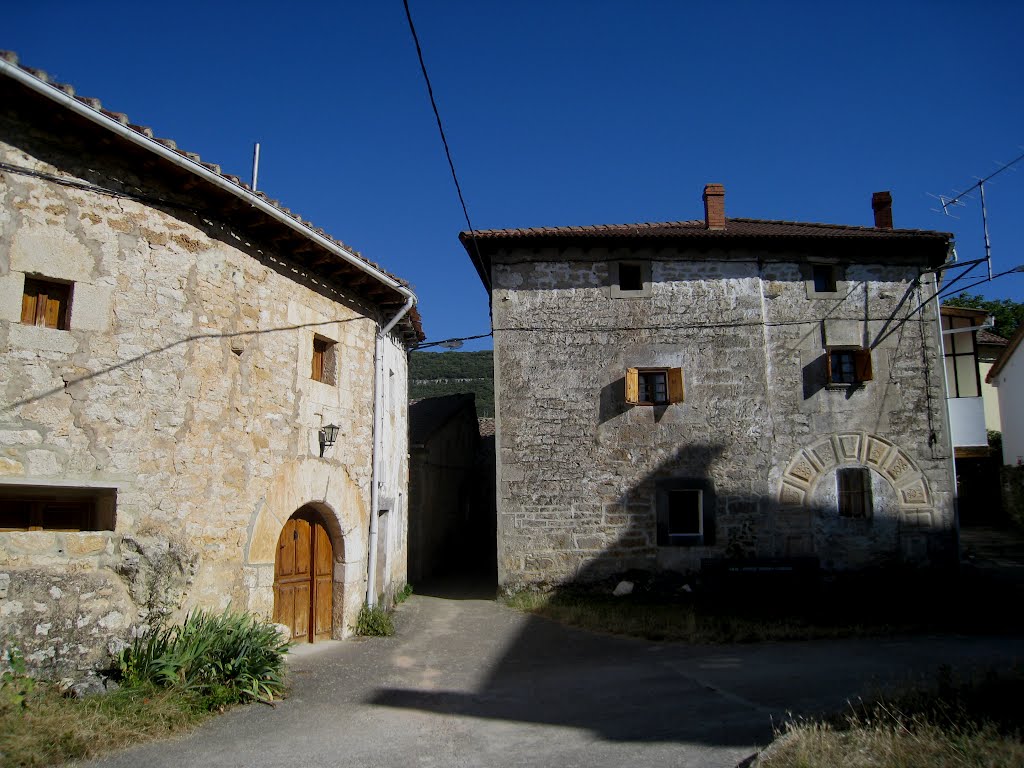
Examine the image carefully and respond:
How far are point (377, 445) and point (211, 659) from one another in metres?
4.45

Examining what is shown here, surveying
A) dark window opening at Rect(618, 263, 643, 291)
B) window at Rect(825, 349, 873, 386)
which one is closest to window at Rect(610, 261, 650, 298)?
dark window opening at Rect(618, 263, 643, 291)

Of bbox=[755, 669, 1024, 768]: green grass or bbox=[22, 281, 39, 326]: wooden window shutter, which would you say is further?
bbox=[22, 281, 39, 326]: wooden window shutter

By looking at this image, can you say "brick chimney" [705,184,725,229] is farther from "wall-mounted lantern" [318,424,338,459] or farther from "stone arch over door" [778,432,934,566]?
"wall-mounted lantern" [318,424,338,459]

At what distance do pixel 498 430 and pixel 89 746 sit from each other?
879cm

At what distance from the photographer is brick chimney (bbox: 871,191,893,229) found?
51.5 feet

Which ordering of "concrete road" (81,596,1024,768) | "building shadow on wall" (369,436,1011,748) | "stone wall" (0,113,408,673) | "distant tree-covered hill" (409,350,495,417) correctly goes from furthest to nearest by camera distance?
"distant tree-covered hill" (409,350,495,417), "building shadow on wall" (369,436,1011,748), "stone wall" (0,113,408,673), "concrete road" (81,596,1024,768)

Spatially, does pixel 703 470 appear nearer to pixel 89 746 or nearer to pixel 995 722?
pixel 995 722

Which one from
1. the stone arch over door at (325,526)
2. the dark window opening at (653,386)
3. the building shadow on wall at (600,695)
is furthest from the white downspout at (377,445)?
the dark window opening at (653,386)

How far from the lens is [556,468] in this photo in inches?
528

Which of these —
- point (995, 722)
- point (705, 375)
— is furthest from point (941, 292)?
point (995, 722)

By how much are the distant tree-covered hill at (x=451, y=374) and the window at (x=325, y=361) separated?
31493 millimetres

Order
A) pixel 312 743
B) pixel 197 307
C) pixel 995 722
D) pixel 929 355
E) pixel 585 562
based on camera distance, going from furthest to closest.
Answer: pixel 929 355 → pixel 585 562 → pixel 197 307 → pixel 312 743 → pixel 995 722

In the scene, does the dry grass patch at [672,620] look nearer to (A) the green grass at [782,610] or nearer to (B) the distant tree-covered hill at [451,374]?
(A) the green grass at [782,610]

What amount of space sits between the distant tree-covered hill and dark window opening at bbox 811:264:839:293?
28335 mm
